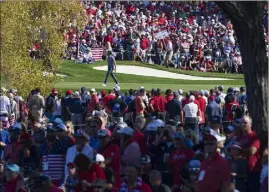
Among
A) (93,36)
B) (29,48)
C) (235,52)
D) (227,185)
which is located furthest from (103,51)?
(227,185)

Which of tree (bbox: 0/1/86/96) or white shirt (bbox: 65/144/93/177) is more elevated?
tree (bbox: 0/1/86/96)

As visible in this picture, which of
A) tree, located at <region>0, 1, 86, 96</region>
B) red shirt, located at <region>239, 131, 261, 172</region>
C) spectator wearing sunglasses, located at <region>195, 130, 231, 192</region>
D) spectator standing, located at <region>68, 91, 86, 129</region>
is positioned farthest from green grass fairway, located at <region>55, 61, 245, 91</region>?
spectator wearing sunglasses, located at <region>195, 130, 231, 192</region>

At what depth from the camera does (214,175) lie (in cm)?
1445

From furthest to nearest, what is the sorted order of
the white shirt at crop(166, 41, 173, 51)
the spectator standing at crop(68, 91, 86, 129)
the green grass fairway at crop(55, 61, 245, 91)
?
1. the white shirt at crop(166, 41, 173, 51)
2. the green grass fairway at crop(55, 61, 245, 91)
3. the spectator standing at crop(68, 91, 86, 129)

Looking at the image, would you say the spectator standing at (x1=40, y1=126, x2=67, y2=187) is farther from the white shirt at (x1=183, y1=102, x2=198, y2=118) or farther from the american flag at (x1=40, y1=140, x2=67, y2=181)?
the white shirt at (x1=183, y1=102, x2=198, y2=118)

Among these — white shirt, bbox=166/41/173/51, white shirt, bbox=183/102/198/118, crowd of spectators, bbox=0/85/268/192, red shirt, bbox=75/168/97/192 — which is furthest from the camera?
white shirt, bbox=166/41/173/51

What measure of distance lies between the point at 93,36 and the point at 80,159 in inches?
1468

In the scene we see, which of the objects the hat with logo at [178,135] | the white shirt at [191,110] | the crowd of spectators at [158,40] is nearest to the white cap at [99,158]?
the hat with logo at [178,135]

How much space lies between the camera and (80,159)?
50.5 ft

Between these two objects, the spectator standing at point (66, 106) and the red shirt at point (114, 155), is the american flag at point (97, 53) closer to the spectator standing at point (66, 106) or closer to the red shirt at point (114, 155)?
the spectator standing at point (66, 106)

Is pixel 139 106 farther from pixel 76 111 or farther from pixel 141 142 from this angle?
pixel 141 142

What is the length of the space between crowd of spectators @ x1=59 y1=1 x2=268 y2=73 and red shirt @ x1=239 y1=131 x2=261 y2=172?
30.2m

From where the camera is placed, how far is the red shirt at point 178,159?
16.2 metres

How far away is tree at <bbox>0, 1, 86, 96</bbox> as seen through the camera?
113ft
